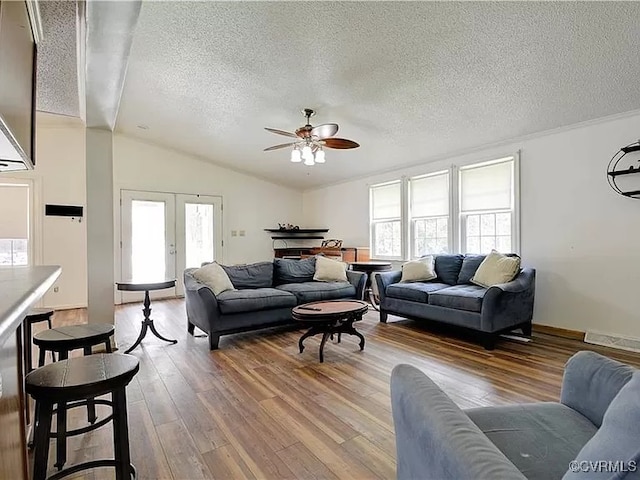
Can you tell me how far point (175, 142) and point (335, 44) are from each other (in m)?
4.43

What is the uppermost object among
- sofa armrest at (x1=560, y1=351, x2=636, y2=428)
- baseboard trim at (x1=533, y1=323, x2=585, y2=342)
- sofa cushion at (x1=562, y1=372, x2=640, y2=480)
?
sofa cushion at (x1=562, y1=372, x2=640, y2=480)

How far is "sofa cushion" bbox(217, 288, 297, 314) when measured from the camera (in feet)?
12.4

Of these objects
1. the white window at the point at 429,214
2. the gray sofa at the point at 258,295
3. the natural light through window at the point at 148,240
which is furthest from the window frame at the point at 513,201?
the natural light through window at the point at 148,240

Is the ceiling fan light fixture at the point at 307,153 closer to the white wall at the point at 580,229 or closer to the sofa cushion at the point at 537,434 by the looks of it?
the white wall at the point at 580,229

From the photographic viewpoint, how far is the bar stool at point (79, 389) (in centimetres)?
133

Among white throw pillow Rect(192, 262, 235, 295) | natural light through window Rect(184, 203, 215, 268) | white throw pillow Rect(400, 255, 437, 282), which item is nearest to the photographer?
white throw pillow Rect(192, 262, 235, 295)

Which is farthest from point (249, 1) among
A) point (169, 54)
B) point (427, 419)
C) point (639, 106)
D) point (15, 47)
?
point (639, 106)

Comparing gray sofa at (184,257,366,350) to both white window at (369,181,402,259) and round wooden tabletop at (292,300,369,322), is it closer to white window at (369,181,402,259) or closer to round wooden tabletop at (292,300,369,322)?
round wooden tabletop at (292,300,369,322)

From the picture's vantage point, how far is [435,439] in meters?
0.96

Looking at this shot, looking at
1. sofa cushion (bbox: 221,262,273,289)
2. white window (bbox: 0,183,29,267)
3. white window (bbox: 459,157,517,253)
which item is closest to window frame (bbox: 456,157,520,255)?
white window (bbox: 459,157,517,253)

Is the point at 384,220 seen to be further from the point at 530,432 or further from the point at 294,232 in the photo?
the point at 530,432

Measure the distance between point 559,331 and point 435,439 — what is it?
3.96m

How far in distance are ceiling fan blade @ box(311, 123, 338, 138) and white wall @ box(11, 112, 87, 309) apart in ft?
14.8

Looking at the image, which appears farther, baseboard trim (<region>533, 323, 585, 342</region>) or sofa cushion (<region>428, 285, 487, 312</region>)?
baseboard trim (<region>533, 323, 585, 342</region>)
